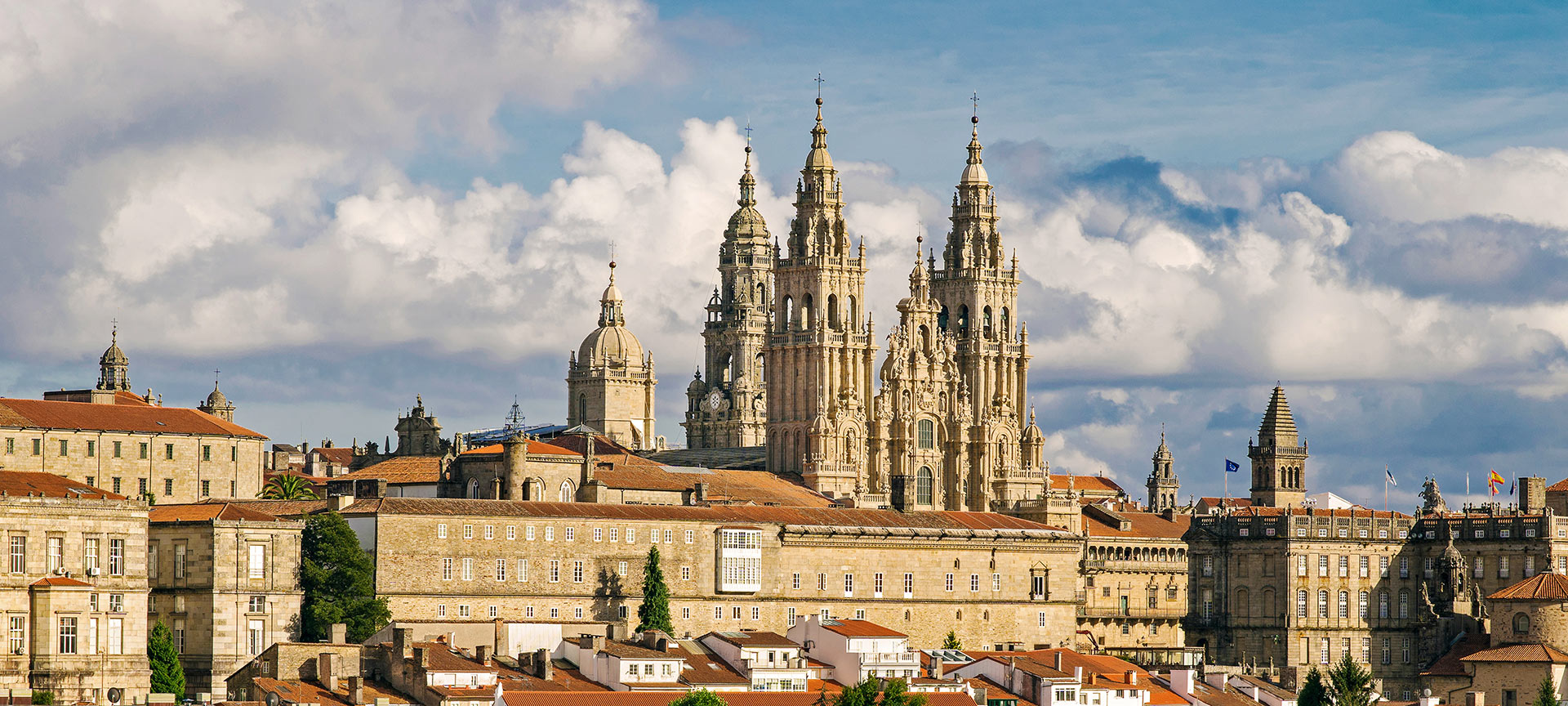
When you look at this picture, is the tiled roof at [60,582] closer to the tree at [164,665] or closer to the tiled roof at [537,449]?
the tree at [164,665]

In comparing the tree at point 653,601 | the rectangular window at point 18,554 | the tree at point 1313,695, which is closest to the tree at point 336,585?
the tree at point 653,601

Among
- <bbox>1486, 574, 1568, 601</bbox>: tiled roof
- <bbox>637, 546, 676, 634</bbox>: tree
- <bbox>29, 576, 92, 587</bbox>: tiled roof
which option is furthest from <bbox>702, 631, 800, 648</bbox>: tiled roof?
<bbox>1486, 574, 1568, 601</bbox>: tiled roof

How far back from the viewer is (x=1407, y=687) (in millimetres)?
159500

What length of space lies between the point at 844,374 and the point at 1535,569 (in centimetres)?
4707

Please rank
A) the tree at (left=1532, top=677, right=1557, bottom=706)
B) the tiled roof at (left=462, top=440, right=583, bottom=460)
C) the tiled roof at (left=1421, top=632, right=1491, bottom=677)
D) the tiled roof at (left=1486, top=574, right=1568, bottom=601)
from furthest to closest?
the tiled roof at (left=462, top=440, right=583, bottom=460) → the tiled roof at (left=1421, top=632, right=1491, bottom=677) → the tiled roof at (left=1486, top=574, right=1568, bottom=601) → the tree at (left=1532, top=677, right=1557, bottom=706)

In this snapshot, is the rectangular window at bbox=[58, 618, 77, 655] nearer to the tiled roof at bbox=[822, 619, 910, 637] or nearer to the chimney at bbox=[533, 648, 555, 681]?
the chimney at bbox=[533, 648, 555, 681]

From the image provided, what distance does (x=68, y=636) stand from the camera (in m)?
114

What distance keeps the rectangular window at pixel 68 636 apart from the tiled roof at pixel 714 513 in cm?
1730

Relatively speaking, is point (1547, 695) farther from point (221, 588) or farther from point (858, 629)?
point (221, 588)

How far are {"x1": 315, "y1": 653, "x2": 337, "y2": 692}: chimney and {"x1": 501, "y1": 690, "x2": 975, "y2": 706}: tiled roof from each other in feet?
24.1

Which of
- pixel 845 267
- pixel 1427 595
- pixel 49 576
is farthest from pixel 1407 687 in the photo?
pixel 49 576

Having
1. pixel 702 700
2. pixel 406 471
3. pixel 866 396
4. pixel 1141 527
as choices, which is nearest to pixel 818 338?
pixel 866 396

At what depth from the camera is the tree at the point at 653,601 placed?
432 feet

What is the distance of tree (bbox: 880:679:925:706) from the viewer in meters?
109
